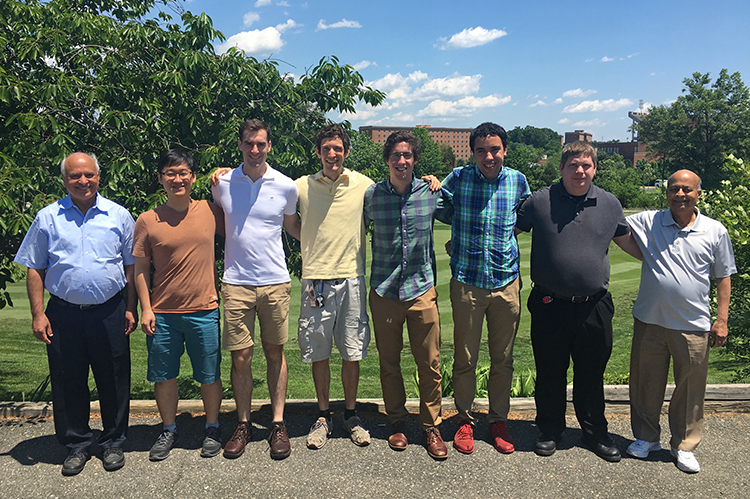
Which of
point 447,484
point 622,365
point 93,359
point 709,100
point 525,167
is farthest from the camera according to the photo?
point 525,167

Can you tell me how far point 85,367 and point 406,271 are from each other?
2606mm

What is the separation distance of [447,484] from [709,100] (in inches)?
2603

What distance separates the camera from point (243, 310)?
3988 mm

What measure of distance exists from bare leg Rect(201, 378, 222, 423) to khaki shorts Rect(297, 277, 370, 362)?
2.52ft

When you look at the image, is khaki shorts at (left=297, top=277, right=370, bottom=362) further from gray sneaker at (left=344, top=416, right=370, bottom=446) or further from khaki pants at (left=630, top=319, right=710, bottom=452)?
khaki pants at (left=630, top=319, right=710, bottom=452)

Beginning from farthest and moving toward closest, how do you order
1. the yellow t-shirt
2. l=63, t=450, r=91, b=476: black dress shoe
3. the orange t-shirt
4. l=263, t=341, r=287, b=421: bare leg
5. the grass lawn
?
the grass lawn → l=263, t=341, r=287, b=421: bare leg → the yellow t-shirt → the orange t-shirt → l=63, t=450, r=91, b=476: black dress shoe

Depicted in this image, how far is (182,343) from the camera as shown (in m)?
4.04

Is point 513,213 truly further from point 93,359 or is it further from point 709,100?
point 709,100

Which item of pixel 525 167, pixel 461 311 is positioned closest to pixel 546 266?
pixel 461 311

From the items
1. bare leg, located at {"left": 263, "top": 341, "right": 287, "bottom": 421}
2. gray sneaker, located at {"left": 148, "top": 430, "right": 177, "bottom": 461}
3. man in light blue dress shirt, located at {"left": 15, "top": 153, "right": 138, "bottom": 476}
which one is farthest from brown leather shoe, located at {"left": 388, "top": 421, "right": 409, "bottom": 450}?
man in light blue dress shirt, located at {"left": 15, "top": 153, "right": 138, "bottom": 476}

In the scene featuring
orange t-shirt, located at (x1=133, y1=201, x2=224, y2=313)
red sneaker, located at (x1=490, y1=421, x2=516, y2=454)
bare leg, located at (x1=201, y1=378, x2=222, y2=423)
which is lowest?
red sneaker, located at (x1=490, y1=421, x2=516, y2=454)

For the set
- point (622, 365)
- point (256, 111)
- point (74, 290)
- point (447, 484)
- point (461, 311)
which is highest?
point (256, 111)

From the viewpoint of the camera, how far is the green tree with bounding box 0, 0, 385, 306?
4.57 metres

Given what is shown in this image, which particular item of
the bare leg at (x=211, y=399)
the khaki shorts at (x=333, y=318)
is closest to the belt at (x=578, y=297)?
the khaki shorts at (x=333, y=318)
